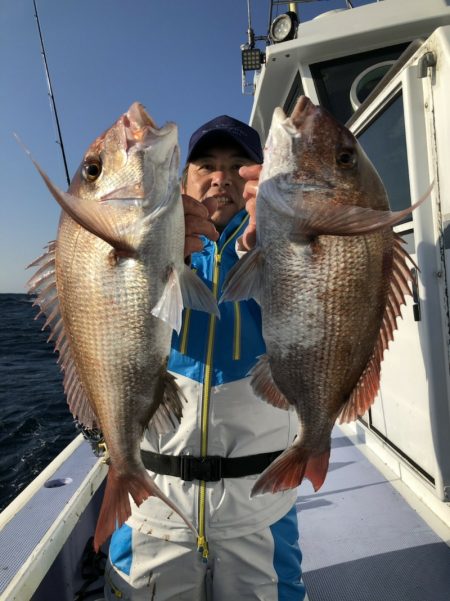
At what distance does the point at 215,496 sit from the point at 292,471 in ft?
1.94

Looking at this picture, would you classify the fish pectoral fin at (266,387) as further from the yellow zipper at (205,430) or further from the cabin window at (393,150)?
the cabin window at (393,150)

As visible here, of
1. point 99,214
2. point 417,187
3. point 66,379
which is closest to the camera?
point 99,214

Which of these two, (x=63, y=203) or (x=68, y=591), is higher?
(x=63, y=203)

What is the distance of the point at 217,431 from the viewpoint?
1.97m

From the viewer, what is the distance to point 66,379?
172cm

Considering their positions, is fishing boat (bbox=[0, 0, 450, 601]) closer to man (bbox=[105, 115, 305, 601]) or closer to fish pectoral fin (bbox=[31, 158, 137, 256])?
man (bbox=[105, 115, 305, 601])

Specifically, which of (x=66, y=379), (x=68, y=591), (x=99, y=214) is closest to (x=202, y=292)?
(x=99, y=214)

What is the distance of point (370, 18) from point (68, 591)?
226 inches

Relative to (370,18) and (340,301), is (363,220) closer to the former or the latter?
(340,301)

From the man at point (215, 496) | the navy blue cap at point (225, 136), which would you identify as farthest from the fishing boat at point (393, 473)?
the navy blue cap at point (225, 136)

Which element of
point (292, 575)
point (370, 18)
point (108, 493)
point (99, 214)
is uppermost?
point (370, 18)

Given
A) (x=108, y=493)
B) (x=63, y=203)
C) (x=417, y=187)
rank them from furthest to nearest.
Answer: (x=417, y=187) < (x=108, y=493) < (x=63, y=203)

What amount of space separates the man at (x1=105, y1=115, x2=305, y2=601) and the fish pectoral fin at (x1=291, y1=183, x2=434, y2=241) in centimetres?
41

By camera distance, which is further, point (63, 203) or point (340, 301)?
point (340, 301)
